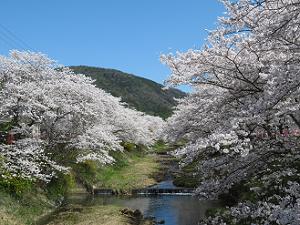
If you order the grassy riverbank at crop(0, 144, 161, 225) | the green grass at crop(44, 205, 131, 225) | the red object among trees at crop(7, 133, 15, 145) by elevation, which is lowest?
the green grass at crop(44, 205, 131, 225)

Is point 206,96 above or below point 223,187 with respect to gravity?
above

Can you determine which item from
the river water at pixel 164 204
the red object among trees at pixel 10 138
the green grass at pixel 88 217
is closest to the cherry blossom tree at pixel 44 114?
the red object among trees at pixel 10 138

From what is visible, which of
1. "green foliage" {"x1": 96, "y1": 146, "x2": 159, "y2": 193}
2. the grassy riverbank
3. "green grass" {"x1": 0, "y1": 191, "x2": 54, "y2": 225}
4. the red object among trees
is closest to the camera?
"green grass" {"x1": 0, "y1": 191, "x2": 54, "y2": 225}

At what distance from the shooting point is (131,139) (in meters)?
53.7

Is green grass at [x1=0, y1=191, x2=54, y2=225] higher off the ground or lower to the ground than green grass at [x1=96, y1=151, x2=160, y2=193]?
lower

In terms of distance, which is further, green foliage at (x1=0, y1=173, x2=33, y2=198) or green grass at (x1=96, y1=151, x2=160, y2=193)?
green grass at (x1=96, y1=151, x2=160, y2=193)

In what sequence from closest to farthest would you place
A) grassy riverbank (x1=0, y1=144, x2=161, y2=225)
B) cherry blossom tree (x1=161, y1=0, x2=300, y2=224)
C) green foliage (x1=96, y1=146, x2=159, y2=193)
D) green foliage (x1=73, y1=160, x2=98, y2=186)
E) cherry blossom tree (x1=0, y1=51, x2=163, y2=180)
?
cherry blossom tree (x1=161, y1=0, x2=300, y2=224), grassy riverbank (x1=0, y1=144, x2=161, y2=225), cherry blossom tree (x1=0, y1=51, x2=163, y2=180), green foliage (x1=73, y1=160, x2=98, y2=186), green foliage (x1=96, y1=146, x2=159, y2=193)

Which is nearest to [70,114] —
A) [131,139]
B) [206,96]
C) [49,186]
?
[49,186]

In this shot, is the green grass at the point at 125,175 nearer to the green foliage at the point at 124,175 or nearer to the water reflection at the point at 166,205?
the green foliage at the point at 124,175

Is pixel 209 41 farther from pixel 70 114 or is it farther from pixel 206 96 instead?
pixel 70 114

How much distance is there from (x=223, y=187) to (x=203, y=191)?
83 centimetres

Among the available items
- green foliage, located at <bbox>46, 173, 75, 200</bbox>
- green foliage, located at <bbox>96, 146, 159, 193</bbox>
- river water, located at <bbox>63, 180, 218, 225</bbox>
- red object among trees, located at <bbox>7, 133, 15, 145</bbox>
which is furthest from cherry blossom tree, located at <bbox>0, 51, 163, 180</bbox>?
green foliage, located at <bbox>96, 146, 159, 193</bbox>

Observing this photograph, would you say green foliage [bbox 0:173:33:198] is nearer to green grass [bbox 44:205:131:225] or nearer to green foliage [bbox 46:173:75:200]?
green grass [bbox 44:205:131:225]

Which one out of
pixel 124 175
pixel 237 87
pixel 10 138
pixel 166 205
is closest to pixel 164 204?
pixel 166 205
